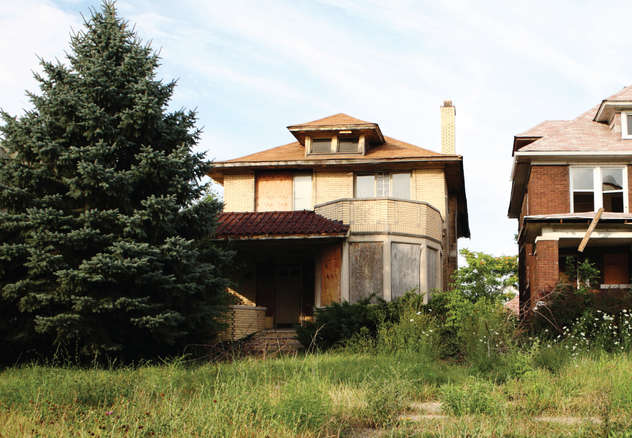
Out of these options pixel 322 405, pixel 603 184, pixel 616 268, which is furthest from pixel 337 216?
pixel 322 405

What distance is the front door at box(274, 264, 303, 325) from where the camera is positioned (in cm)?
2359

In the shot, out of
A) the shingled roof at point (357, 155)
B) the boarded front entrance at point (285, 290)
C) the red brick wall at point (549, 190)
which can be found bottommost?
the boarded front entrance at point (285, 290)

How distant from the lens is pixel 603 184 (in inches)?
886

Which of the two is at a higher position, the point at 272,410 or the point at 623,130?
the point at 623,130

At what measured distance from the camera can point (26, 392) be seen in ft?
30.6

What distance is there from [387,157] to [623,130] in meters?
7.82

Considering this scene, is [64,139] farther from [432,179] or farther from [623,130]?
[623,130]

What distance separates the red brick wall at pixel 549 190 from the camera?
22.4 meters

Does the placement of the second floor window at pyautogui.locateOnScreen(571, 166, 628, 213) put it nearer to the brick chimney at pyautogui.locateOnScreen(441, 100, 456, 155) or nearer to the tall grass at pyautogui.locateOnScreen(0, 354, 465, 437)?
the brick chimney at pyautogui.locateOnScreen(441, 100, 456, 155)

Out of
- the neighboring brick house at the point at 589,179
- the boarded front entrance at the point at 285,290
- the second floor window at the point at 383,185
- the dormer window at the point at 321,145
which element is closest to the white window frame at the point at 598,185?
the neighboring brick house at the point at 589,179

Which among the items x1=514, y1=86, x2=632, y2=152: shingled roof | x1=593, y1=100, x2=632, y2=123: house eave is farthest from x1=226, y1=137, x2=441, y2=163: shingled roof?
x1=593, y1=100, x2=632, y2=123: house eave

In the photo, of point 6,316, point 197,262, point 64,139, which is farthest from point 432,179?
point 6,316

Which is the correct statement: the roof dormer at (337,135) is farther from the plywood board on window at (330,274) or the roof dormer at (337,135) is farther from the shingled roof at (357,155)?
the plywood board on window at (330,274)

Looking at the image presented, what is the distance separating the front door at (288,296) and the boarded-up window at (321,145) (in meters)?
4.41
